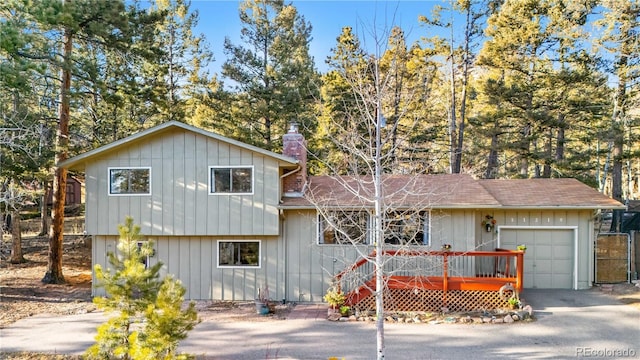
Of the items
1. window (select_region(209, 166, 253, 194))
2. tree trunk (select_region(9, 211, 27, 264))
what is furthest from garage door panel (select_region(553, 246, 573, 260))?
tree trunk (select_region(9, 211, 27, 264))

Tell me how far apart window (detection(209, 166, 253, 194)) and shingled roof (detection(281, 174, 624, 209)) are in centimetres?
121

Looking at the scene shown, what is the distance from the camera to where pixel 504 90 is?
54.4 feet

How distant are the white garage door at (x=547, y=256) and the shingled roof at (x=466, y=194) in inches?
41.7

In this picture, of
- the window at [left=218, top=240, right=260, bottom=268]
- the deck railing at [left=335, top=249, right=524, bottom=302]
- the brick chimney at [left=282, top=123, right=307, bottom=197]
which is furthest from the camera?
the brick chimney at [left=282, top=123, right=307, bottom=197]

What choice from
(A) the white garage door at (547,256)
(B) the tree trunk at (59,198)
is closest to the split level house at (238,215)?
(A) the white garage door at (547,256)

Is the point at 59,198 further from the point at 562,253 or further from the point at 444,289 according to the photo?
the point at 562,253

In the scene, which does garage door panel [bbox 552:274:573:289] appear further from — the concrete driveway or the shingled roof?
the shingled roof

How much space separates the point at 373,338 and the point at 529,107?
13568 mm

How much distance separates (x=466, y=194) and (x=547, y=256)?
347cm

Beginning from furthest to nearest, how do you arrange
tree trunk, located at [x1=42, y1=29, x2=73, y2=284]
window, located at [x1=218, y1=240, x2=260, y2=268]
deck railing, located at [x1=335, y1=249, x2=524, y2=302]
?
tree trunk, located at [x1=42, y1=29, x2=73, y2=284] → window, located at [x1=218, y1=240, x2=260, y2=268] → deck railing, located at [x1=335, y1=249, x2=524, y2=302]

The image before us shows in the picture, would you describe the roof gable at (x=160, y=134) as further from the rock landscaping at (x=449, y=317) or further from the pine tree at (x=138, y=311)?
the pine tree at (x=138, y=311)

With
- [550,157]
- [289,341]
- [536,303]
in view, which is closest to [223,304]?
[289,341]

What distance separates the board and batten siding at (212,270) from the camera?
37.1 feet

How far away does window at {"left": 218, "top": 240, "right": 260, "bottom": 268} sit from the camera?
37.4ft
